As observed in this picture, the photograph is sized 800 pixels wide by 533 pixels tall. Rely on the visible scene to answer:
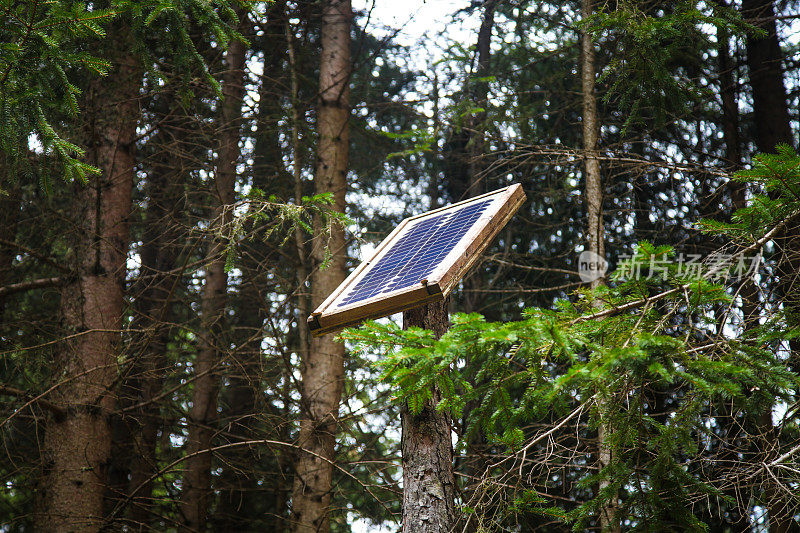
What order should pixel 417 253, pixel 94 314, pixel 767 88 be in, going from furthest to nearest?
pixel 767 88
pixel 94 314
pixel 417 253

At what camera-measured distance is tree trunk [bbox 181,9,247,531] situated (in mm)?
8281

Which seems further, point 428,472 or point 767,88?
point 767,88

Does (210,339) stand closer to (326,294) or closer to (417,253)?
(326,294)

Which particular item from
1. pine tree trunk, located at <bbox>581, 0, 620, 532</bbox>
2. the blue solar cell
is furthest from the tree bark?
pine tree trunk, located at <bbox>581, 0, 620, 532</bbox>

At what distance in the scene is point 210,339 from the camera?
8562mm

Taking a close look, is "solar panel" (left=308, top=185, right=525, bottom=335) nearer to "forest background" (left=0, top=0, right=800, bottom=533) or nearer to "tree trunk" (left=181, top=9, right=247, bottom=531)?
"forest background" (left=0, top=0, right=800, bottom=533)

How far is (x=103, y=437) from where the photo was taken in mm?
6266

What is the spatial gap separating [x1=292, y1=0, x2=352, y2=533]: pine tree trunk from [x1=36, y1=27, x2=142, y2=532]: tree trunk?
183 centimetres

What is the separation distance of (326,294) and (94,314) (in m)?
2.26

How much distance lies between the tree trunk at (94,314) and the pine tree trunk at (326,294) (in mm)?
1831

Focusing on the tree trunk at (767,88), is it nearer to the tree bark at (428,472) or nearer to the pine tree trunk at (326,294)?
the pine tree trunk at (326,294)

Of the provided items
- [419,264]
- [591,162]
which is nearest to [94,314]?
[419,264]

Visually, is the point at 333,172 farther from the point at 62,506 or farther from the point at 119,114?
the point at 62,506

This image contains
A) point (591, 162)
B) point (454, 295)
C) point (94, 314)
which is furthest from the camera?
point (454, 295)
